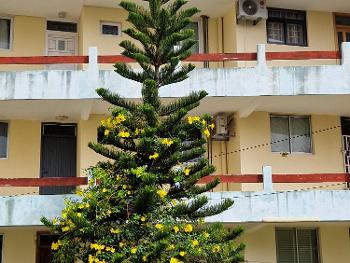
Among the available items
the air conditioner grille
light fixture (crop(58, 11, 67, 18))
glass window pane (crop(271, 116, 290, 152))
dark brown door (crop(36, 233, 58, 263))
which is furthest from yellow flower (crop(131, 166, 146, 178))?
light fixture (crop(58, 11, 67, 18))

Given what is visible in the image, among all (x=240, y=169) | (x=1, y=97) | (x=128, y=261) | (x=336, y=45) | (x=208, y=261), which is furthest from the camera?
(x=336, y=45)

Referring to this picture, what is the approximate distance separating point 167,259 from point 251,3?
19.8 feet

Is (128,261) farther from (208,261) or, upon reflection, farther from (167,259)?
(208,261)

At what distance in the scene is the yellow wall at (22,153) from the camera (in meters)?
13.3

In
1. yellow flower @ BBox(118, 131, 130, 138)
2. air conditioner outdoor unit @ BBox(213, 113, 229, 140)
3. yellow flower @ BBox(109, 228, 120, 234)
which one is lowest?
yellow flower @ BBox(109, 228, 120, 234)

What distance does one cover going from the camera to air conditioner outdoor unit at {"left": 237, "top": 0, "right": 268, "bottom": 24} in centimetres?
1356

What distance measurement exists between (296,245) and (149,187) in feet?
16.9

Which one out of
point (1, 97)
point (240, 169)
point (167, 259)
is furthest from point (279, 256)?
point (1, 97)

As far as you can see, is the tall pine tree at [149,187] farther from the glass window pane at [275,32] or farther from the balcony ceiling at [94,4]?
the glass window pane at [275,32]

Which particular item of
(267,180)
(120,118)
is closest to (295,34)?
(267,180)

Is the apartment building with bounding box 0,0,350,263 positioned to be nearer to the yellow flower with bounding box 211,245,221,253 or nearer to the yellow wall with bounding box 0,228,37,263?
the yellow wall with bounding box 0,228,37,263

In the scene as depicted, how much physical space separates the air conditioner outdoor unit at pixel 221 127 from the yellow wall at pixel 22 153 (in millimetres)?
3323

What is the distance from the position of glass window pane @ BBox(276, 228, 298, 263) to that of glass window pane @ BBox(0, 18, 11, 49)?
6.25 meters

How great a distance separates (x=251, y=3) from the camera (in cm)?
1368
